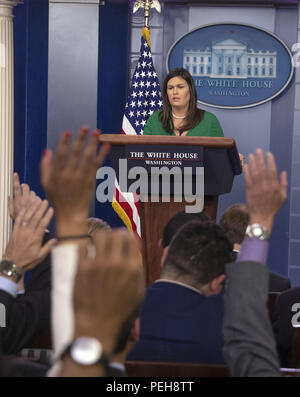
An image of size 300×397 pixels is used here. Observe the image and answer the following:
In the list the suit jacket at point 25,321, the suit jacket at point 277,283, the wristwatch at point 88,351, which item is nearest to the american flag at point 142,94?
the suit jacket at point 277,283

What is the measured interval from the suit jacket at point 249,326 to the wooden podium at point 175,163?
158cm

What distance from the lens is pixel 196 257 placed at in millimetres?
2125

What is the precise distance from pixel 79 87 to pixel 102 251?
213 inches

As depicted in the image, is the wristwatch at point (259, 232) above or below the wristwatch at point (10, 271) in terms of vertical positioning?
above

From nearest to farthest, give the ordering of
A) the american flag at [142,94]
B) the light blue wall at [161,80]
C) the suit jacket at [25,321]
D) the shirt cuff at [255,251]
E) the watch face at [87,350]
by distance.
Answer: the watch face at [87,350] → the shirt cuff at [255,251] → the suit jacket at [25,321] → the american flag at [142,94] → the light blue wall at [161,80]

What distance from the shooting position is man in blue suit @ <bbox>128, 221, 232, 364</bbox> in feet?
6.59

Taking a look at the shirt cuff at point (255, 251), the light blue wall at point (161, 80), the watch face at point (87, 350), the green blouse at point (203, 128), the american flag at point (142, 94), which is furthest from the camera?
the light blue wall at point (161, 80)

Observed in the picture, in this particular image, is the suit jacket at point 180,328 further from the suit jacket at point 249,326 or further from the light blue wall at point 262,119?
the light blue wall at point 262,119

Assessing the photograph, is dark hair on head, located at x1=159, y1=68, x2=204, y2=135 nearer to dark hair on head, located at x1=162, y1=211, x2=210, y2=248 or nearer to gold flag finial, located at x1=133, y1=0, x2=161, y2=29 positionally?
dark hair on head, located at x1=162, y1=211, x2=210, y2=248

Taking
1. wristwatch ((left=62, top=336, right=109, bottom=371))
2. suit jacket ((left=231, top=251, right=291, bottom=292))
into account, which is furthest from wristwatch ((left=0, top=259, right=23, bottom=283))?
suit jacket ((left=231, top=251, right=291, bottom=292))

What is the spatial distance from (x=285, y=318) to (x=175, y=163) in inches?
39.5

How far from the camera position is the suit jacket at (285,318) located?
2.62 meters

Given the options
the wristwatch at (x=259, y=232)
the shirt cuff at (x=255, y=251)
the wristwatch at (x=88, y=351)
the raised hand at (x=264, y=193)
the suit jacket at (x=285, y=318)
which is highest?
the raised hand at (x=264, y=193)

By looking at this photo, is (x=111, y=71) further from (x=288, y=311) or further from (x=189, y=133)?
(x=288, y=311)
